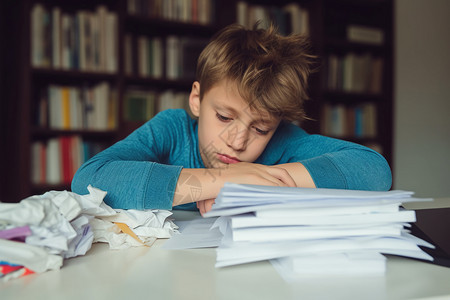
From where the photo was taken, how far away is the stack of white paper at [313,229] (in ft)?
1.36

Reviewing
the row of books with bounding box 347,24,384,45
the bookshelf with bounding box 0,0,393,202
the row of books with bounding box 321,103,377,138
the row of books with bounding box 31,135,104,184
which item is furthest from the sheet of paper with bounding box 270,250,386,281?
the row of books with bounding box 347,24,384,45

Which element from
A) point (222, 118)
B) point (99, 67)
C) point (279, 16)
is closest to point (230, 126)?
point (222, 118)

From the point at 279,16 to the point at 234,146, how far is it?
6.44 feet

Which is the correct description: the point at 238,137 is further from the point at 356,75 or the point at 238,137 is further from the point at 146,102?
the point at 356,75

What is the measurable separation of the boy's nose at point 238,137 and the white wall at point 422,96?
261 centimetres

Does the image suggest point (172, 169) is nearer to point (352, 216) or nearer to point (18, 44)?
point (352, 216)

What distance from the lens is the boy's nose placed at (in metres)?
0.84

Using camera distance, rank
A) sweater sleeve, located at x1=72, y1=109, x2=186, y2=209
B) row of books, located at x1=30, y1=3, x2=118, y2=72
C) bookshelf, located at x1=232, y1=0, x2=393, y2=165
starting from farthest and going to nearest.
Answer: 1. bookshelf, located at x1=232, y1=0, x2=393, y2=165
2. row of books, located at x1=30, y1=3, x2=118, y2=72
3. sweater sleeve, located at x1=72, y1=109, x2=186, y2=209

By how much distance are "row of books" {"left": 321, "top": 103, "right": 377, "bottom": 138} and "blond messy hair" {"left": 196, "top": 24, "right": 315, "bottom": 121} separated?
188 centimetres

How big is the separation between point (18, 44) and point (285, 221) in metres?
2.10

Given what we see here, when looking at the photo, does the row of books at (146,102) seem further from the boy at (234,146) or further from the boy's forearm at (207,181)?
the boy's forearm at (207,181)

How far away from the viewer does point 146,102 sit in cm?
227

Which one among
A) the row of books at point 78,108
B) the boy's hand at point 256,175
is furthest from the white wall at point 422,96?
the boy's hand at point 256,175

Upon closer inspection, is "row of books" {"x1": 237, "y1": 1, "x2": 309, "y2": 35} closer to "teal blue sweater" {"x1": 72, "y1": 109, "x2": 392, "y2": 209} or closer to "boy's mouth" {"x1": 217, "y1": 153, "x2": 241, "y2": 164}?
"teal blue sweater" {"x1": 72, "y1": 109, "x2": 392, "y2": 209}
